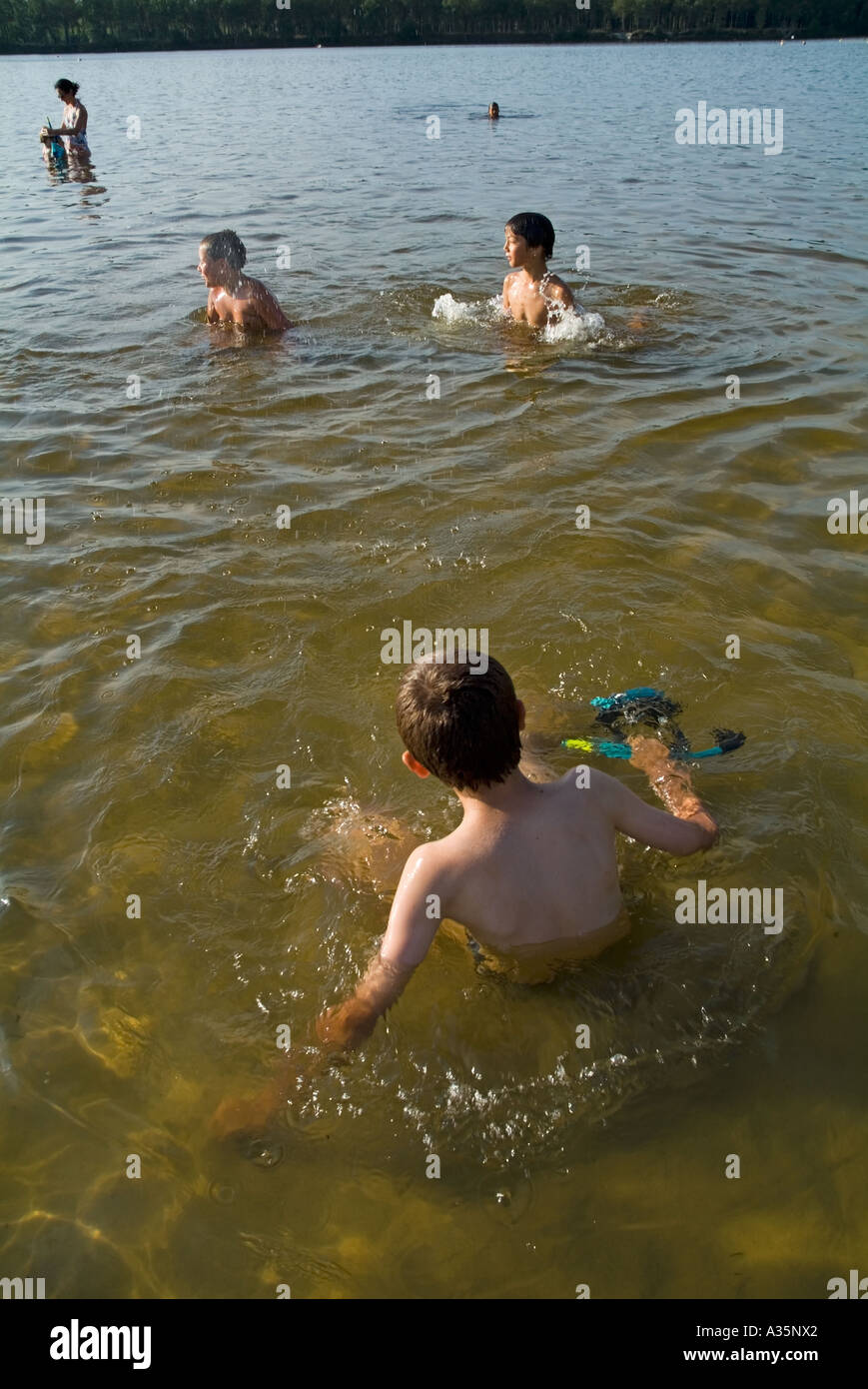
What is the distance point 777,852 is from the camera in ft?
10.9

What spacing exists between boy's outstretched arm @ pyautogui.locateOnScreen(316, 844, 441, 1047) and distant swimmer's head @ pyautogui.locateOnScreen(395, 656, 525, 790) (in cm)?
29

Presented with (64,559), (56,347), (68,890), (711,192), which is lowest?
(68,890)

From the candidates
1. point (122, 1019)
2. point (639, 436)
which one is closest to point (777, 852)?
point (122, 1019)

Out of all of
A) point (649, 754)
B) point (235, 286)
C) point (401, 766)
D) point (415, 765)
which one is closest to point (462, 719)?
point (415, 765)

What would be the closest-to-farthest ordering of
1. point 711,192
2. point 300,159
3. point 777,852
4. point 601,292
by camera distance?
1. point 777,852
2. point 601,292
3. point 711,192
4. point 300,159

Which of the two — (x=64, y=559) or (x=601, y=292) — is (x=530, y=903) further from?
(x=601, y=292)

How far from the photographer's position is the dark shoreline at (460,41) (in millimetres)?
66250

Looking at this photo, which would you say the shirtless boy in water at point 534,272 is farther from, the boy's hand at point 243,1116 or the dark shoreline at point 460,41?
the dark shoreline at point 460,41

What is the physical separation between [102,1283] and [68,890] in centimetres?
135

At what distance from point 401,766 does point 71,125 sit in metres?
18.7

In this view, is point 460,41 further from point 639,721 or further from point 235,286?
point 639,721

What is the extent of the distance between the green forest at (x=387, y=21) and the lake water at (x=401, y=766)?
7197 centimetres

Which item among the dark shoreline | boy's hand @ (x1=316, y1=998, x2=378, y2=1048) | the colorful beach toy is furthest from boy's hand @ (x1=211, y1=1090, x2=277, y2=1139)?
the dark shoreline

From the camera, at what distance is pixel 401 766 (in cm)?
384
